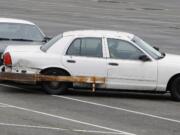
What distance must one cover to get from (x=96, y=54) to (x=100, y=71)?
41 cm

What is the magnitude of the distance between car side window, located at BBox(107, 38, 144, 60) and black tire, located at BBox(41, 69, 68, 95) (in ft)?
4.00

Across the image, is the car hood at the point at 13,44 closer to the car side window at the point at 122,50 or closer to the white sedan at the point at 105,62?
the white sedan at the point at 105,62

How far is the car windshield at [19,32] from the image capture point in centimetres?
1821

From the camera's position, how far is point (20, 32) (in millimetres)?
18516

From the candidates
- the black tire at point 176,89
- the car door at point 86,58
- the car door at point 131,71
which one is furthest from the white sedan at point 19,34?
the black tire at point 176,89

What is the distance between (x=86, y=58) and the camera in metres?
15.5

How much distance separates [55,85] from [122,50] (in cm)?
171

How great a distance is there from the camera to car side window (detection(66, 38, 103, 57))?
51.1 ft

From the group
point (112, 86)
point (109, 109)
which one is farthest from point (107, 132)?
point (112, 86)

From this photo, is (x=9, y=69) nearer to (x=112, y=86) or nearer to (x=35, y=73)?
(x=35, y=73)

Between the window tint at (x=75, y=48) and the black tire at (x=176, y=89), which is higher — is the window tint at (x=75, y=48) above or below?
above

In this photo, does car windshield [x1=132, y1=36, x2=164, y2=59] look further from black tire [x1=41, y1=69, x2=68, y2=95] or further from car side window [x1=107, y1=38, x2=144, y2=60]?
black tire [x1=41, y1=69, x2=68, y2=95]

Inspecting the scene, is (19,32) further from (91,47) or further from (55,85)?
(91,47)

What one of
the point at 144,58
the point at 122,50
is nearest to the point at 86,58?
the point at 122,50
